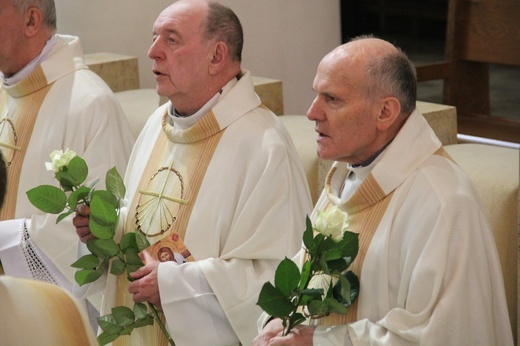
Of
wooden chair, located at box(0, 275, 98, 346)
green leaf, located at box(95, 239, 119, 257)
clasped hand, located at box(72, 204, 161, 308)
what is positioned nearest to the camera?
wooden chair, located at box(0, 275, 98, 346)

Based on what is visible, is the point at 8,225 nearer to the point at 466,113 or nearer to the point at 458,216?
the point at 458,216

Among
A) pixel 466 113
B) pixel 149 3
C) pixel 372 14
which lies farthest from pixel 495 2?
pixel 149 3

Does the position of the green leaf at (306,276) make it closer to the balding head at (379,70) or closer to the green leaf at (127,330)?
the balding head at (379,70)

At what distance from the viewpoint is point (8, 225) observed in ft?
16.5

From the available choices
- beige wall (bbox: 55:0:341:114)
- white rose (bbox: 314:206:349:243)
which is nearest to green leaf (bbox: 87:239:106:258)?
white rose (bbox: 314:206:349:243)

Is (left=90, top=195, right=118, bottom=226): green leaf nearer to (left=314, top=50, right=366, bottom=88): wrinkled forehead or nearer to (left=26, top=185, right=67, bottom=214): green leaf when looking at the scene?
(left=26, top=185, right=67, bottom=214): green leaf

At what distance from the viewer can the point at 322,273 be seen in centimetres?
349

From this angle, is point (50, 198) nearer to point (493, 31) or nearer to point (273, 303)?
point (273, 303)

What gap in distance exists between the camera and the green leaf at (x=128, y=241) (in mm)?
4297

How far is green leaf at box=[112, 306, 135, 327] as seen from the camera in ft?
13.9

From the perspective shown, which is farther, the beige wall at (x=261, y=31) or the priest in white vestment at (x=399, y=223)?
the beige wall at (x=261, y=31)

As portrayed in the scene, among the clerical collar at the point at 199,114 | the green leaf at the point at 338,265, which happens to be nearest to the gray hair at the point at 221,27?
the clerical collar at the point at 199,114

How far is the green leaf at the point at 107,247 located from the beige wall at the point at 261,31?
12.8 feet

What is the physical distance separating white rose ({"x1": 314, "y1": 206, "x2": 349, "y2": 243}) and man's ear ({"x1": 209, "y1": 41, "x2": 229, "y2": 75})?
1110mm
